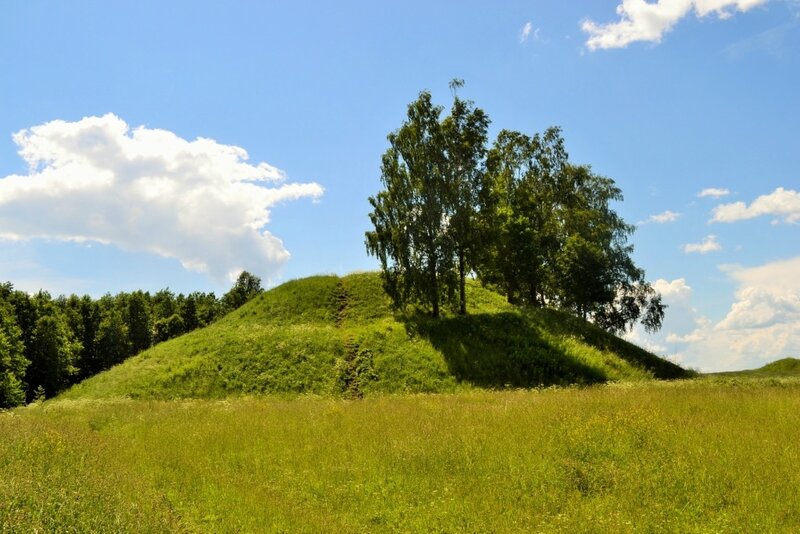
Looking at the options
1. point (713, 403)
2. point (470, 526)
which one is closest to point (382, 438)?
point (470, 526)

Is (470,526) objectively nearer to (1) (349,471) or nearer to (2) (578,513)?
(2) (578,513)

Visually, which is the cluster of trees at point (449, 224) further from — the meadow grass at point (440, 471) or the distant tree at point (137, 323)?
the distant tree at point (137, 323)

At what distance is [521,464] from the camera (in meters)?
11.2

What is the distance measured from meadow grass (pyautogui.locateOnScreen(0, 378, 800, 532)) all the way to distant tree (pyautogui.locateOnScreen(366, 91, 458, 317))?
21410mm

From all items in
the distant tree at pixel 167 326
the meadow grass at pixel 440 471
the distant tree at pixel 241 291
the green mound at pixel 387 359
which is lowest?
the meadow grass at pixel 440 471

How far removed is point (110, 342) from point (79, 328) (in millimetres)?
5041

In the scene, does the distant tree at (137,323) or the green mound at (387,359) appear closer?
the green mound at (387,359)

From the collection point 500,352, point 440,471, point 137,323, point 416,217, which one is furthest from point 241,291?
point 440,471

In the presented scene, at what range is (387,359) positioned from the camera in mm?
33219

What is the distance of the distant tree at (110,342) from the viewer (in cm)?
7719

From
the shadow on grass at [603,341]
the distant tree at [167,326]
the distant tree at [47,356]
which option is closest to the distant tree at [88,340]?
the distant tree at [167,326]

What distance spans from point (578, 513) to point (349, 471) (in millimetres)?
5189

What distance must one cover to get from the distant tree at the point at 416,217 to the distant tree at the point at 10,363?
3638cm

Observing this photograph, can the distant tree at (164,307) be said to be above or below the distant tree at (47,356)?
above
